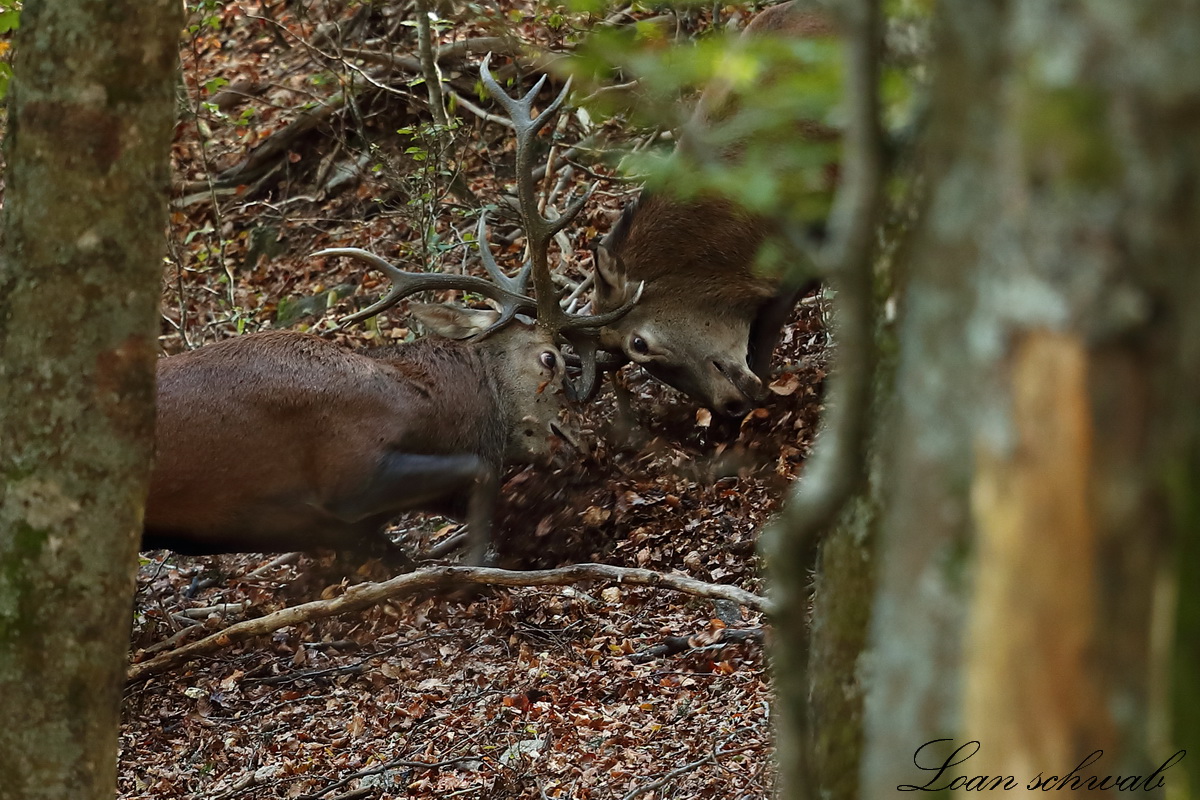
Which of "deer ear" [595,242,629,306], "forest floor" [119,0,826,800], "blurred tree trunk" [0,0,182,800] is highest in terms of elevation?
"blurred tree trunk" [0,0,182,800]

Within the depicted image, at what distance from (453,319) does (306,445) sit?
1.53 metres

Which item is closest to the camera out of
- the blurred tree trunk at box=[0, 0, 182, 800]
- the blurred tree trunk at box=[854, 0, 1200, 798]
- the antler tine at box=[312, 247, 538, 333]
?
the blurred tree trunk at box=[854, 0, 1200, 798]

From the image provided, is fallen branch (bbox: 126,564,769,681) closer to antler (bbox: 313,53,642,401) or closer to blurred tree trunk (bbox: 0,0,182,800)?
antler (bbox: 313,53,642,401)

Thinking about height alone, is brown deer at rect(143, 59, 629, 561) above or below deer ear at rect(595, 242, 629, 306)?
below

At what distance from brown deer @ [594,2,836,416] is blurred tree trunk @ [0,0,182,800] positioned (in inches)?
215

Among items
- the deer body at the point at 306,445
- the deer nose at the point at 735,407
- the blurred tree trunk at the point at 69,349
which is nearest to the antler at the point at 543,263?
the deer body at the point at 306,445

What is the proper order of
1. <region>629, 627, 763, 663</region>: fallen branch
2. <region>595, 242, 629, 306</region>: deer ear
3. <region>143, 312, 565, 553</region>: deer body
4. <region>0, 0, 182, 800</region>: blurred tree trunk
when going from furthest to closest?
<region>595, 242, 629, 306</region>: deer ear, <region>143, 312, 565, 553</region>: deer body, <region>629, 627, 763, 663</region>: fallen branch, <region>0, 0, 182, 800</region>: blurred tree trunk

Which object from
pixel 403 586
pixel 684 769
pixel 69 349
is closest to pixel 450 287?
pixel 403 586

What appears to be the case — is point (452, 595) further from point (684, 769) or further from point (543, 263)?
point (684, 769)

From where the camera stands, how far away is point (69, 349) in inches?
128

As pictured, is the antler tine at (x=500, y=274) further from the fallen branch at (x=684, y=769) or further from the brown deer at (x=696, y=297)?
the fallen branch at (x=684, y=769)

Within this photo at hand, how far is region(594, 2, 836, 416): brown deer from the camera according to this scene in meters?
8.67

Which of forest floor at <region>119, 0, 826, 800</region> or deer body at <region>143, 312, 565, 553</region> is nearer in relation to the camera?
forest floor at <region>119, 0, 826, 800</region>
